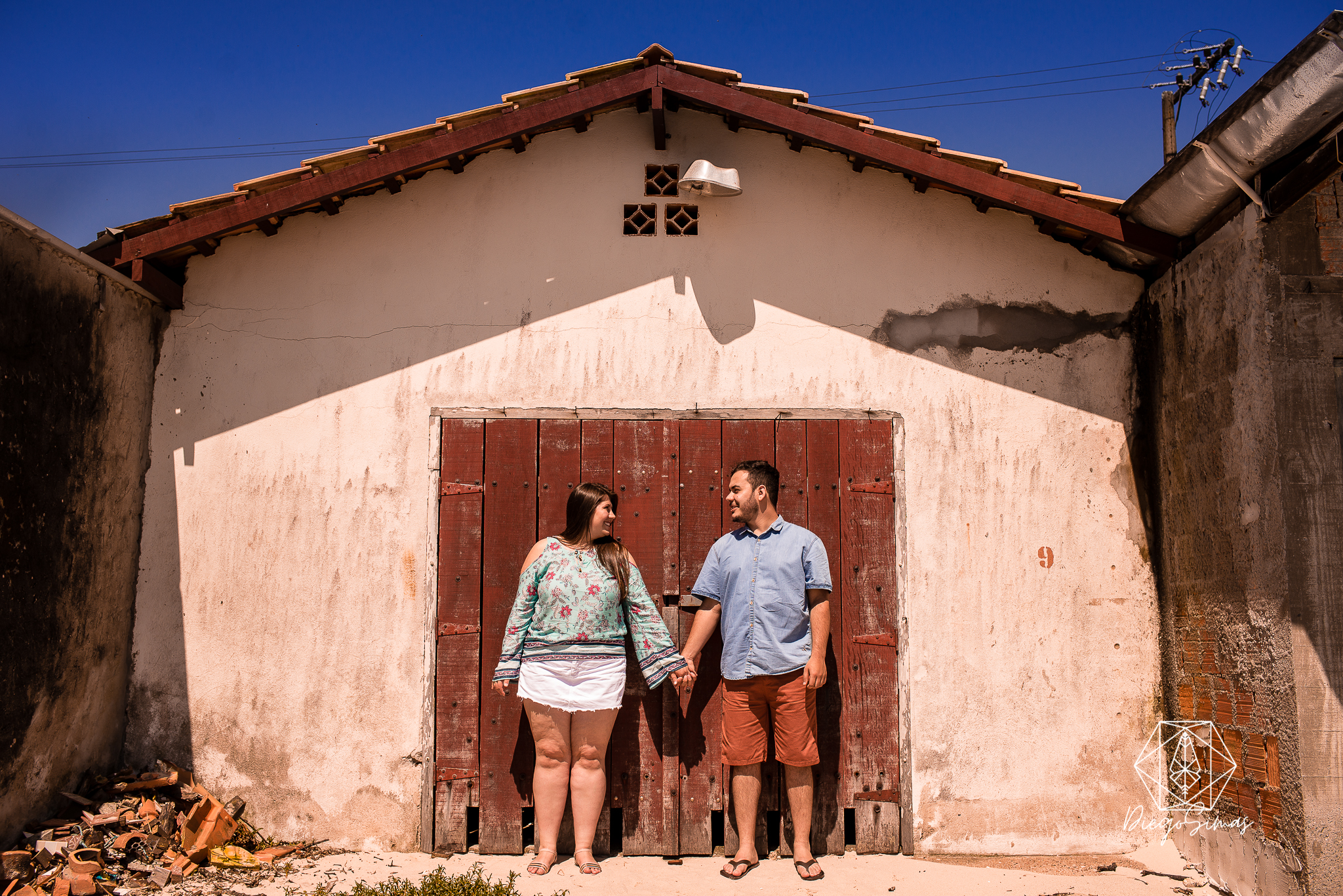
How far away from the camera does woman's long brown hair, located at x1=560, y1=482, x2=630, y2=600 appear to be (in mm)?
4297

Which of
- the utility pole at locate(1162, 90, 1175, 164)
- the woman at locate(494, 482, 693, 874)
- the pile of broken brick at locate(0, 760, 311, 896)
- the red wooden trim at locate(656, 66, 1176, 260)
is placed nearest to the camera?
the pile of broken brick at locate(0, 760, 311, 896)

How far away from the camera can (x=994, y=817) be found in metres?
4.55

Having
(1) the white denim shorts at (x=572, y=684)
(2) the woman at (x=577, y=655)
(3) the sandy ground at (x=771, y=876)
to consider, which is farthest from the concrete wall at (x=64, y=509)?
(1) the white denim shorts at (x=572, y=684)

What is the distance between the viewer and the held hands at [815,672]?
4.14 metres

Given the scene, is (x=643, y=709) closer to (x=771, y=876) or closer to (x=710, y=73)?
(x=771, y=876)

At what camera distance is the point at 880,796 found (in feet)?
14.9

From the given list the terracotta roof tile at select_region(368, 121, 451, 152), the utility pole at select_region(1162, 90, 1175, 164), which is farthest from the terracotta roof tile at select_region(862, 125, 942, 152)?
the utility pole at select_region(1162, 90, 1175, 164)

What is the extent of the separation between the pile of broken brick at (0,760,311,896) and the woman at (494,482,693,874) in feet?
4.97

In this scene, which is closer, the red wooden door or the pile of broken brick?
the pile of broken brick

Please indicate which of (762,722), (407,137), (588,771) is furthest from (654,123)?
(588,771)

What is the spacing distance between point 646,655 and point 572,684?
1.32 ft

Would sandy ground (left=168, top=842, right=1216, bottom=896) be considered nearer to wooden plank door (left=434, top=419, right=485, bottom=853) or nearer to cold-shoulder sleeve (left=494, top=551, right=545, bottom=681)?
wooden plank door (left=434, top=419, right=485, bottom=853)

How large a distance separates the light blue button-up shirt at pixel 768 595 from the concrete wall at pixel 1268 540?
1906 mm

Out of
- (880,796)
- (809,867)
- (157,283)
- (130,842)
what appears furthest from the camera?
(157,283)
